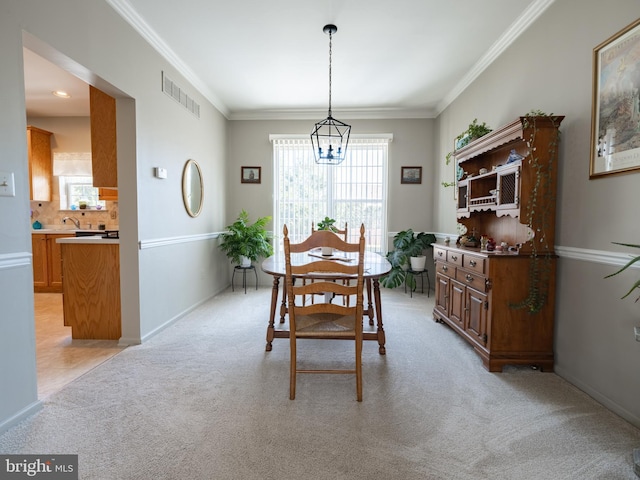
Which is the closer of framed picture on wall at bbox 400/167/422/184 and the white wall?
the white wall

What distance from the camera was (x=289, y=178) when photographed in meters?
5.45

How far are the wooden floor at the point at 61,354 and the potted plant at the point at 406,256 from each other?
3.49 m

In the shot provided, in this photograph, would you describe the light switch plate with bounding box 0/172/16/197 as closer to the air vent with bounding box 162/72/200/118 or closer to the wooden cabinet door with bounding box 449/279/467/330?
the air vent with bounding box 162/72/200/118

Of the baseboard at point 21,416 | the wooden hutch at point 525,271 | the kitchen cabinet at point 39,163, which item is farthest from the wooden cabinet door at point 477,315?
the kitchen cabinet at point 39,163

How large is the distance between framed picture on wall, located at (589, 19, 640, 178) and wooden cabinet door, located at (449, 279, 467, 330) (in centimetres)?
133

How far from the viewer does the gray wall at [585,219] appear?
184 centimetres

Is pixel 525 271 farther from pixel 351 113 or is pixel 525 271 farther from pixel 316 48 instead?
pixel 351 113

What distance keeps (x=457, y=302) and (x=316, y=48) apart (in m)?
2.95

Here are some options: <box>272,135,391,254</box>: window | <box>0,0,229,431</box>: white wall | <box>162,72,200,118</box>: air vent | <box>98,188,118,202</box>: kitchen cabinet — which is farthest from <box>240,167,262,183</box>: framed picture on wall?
<box>98,188,118,202</box>: kitchen cabinet

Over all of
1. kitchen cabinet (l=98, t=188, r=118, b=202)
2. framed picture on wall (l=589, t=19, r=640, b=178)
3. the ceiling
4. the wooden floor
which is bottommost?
the wooden floor

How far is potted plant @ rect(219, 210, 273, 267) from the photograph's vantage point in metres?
4.79

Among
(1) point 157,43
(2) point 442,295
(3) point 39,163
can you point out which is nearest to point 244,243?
(1) point 157,43

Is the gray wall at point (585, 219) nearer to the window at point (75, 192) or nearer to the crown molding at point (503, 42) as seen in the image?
the crown molding at point (503, 42)

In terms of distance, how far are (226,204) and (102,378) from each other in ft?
11.6
